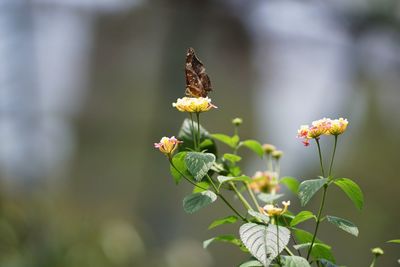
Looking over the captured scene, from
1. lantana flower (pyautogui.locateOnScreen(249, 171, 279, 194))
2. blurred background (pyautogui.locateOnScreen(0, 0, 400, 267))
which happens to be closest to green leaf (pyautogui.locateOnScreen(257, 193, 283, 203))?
lantana flower (pyautogui.locateOnScreen(249, 171, 279, 194))

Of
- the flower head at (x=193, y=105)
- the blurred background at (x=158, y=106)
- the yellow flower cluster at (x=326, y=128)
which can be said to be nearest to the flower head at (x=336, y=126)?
the yellow flower cluster at (x=326, y=128)

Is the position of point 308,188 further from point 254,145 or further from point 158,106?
point 158,106

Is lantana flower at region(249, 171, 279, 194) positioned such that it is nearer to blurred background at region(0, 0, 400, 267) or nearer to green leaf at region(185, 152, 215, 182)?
green leaf at region(185, 152, 215, 182)

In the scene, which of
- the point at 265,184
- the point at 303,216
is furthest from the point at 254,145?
the point at 303,216

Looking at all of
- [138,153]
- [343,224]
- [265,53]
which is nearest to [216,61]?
[265,53]

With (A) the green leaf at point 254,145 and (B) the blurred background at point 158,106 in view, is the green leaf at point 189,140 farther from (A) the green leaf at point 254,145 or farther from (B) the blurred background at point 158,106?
(B) the blurred background at point 158,106

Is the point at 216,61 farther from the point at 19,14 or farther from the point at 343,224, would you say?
the point at 343,224
